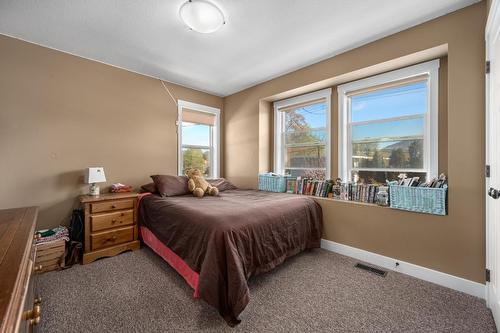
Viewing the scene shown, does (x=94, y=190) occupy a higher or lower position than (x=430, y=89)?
lower

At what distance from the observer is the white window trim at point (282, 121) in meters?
3.01

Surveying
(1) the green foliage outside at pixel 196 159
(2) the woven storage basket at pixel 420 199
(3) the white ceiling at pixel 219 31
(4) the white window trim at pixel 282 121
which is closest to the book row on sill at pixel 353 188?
(2) the woven storage basket at pixel 420 199

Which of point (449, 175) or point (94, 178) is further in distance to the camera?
point (94, 178)

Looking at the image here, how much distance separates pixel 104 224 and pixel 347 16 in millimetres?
3386

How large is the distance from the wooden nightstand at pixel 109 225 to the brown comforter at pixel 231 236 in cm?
17

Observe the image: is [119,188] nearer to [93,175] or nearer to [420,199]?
[93,175]

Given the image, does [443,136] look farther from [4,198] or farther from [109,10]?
[4,198]

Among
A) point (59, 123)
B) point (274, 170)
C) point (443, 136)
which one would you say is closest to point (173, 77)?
point (59, 123)

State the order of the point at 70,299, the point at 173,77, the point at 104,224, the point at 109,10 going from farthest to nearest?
the point at 173,77, the point at 104,224, the point at 109,10, the point at 70,299

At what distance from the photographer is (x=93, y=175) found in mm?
2561

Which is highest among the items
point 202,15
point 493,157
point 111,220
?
point 202,15

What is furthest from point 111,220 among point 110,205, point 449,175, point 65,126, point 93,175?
Answer: point 449,175

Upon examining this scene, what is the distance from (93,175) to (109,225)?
632 mm

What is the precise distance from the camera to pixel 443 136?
86.0 inches
